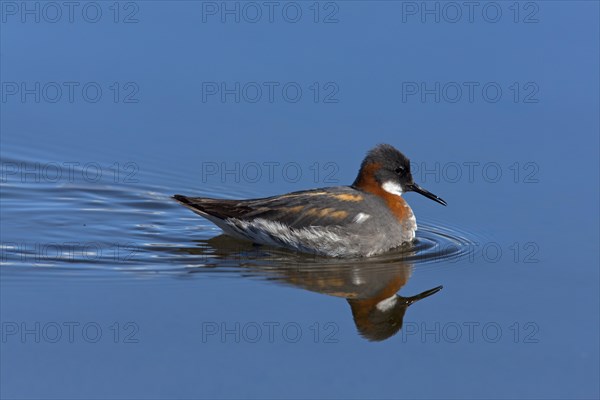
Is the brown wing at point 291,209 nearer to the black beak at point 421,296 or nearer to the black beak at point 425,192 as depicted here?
the black beak at point 425,192

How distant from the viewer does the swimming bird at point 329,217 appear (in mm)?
15914

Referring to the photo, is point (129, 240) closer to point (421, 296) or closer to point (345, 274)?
point (345, 274)

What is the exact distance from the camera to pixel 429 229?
16.5 metres

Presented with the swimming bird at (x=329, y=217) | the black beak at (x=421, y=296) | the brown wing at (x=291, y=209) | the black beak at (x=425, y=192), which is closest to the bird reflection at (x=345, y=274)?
the black beak at (x=421, y=296)

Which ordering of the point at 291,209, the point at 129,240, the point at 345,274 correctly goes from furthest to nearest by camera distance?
the point at 291,209, the point at 129,240, the point at 345,274

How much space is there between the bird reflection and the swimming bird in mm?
213

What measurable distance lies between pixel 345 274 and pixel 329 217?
4.64ft

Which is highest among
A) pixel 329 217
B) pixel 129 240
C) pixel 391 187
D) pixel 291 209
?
pixel 391 187

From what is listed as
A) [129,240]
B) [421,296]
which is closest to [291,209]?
[129,240]

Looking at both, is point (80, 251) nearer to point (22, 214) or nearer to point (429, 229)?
point (22, 214)

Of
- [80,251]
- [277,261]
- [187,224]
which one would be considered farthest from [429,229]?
[80,251]

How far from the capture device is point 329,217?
16016 millimetres

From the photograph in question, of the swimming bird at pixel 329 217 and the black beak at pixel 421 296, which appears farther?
the swimming bird at pixel 329 217

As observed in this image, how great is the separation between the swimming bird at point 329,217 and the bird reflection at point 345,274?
213 mm
